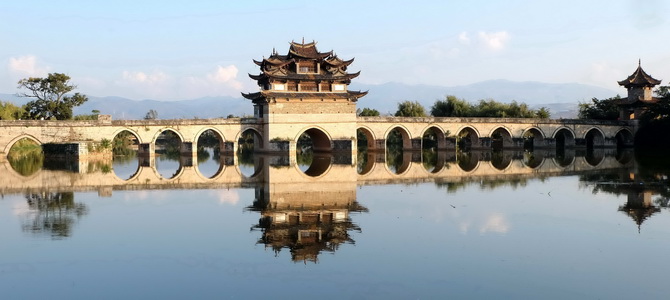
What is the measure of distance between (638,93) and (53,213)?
4872cm

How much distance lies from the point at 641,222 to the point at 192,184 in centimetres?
1534

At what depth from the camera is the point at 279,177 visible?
25.4 m

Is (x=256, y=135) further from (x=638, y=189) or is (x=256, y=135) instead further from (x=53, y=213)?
(x=53, y=213)

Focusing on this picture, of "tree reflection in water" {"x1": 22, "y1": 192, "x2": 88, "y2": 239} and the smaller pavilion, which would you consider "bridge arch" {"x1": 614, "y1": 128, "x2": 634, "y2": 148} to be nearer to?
the smaller pavilion

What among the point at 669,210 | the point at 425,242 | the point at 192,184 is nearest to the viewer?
the point at 425,242

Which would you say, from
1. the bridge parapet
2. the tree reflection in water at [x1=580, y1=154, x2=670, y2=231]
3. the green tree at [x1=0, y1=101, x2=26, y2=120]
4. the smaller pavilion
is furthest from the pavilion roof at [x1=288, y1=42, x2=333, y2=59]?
the smaller pavilion

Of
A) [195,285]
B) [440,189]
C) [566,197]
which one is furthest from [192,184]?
[195,285]

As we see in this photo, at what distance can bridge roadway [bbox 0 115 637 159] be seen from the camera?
39469 millimetres

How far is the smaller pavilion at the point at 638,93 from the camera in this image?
5100cm

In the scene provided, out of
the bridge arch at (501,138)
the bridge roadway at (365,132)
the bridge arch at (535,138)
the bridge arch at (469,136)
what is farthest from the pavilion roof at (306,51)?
the bridge arch at (535,138)

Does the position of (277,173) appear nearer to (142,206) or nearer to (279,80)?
(142,206)

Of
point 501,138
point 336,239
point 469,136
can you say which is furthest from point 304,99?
point 336,239

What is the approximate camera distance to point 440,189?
21312 millimetres

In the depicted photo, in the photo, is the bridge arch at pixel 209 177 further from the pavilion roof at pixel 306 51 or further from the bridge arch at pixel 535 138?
the bridge arch at pixel 535 138
